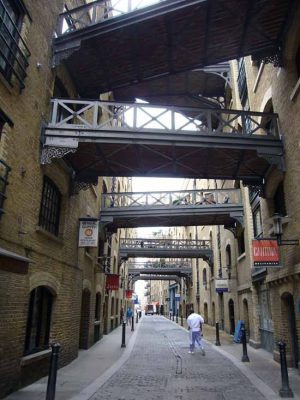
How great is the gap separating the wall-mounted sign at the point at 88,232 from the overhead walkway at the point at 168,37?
Answer: 14.9 feet

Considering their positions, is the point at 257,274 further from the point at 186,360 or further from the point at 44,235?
the point at 44,235

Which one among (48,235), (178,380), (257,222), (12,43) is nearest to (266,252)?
(178,380)

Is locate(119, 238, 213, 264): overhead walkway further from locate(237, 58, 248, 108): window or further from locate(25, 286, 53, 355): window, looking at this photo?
locate(25, 286, 53, 355): window

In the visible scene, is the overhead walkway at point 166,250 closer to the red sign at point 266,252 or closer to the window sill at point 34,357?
the red sign at point 266,252

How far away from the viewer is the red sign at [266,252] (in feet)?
31.1

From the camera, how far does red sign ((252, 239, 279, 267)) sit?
947 centimetres

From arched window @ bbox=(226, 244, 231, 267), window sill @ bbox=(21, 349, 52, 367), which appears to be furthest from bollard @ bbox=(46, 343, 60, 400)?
arched window @ bbox=(226, 244, 231, 267)

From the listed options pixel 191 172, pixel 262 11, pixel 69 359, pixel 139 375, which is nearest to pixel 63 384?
pixel 139 375

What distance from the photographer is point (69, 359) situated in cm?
1066

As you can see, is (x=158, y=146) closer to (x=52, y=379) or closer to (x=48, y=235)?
(x=48, y=235)

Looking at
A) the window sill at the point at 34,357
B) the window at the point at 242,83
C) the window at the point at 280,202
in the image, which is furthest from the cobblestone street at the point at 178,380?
the window at the point at 242,83

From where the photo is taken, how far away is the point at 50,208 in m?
10.0

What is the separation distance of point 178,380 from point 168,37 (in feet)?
28.2

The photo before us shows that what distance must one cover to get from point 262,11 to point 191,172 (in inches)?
194
